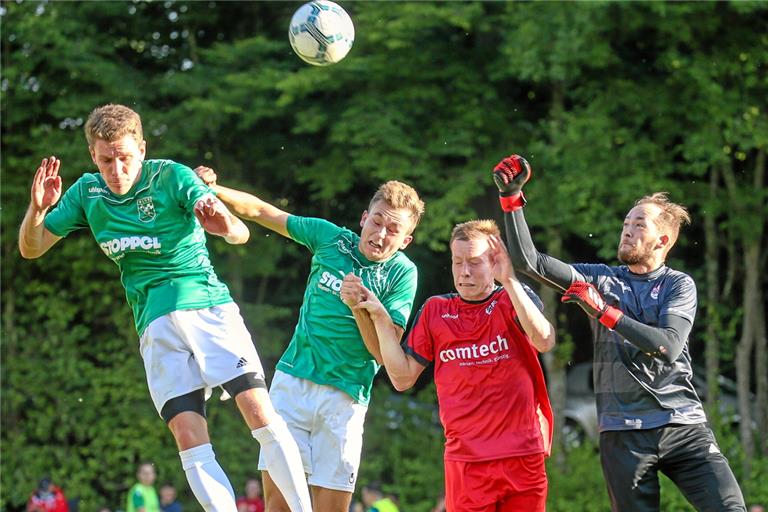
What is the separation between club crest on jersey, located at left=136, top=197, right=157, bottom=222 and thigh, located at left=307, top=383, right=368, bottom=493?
1350mm

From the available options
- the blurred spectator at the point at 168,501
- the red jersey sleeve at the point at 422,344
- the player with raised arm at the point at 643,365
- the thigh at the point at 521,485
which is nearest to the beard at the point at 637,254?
the player with raised arm at the point at 643,365

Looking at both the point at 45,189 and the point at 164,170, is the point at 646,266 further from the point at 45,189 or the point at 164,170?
the point at 45,189

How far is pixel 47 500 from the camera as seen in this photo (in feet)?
51.2

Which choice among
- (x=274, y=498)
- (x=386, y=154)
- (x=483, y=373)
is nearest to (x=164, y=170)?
(x=274, y=498)

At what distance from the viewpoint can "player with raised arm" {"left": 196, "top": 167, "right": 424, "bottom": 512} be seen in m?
6.28

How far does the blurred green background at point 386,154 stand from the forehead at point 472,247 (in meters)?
9.07

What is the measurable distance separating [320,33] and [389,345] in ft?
7.42

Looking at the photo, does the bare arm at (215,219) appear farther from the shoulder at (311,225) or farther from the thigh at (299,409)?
the thigh at (299,409)

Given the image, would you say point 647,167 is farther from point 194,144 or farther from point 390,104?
point 194,144

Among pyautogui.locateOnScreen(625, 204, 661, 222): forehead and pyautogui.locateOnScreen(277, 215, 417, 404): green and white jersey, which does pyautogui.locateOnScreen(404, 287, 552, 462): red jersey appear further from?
pyautogui.locateOnScreen(625, 204, 661, 222): forehead

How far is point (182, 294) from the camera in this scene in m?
5.96

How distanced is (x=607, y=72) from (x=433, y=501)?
6.63 metres

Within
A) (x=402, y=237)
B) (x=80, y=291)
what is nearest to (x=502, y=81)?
(x=80, y=291)

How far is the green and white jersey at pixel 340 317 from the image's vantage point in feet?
20.9
